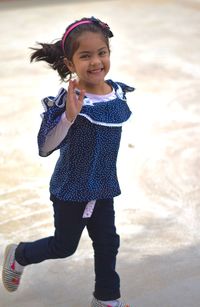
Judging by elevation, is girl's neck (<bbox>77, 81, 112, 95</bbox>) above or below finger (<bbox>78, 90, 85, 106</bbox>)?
below

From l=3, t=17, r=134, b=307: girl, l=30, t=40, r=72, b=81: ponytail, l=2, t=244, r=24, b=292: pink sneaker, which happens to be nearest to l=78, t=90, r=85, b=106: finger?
l=3, t=17, r=134, b=307: girl

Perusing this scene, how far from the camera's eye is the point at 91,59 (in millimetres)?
2256

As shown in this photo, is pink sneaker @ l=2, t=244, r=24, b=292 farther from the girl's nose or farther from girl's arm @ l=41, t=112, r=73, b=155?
the girl's nose

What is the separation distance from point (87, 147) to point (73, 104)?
0.21 m

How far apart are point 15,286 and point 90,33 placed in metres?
1.10

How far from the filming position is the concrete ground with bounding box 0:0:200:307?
9.18 feet

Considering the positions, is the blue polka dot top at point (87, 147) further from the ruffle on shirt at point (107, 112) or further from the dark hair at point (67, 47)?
the dark hair at point (67, 47)

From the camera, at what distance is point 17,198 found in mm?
3545

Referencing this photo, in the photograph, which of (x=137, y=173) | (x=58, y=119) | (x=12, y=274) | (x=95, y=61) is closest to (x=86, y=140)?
(x=58, y=119)

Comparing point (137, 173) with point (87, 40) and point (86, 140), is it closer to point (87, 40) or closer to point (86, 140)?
point (86, 140)

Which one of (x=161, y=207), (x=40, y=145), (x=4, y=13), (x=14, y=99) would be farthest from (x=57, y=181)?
(x=4, y=13)

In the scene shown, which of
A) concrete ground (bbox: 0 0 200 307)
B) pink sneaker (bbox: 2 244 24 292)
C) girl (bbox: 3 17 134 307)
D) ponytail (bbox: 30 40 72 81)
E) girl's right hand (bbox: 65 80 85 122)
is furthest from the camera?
concrete ground (bbox: 0 0 200 307)

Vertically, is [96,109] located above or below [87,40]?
below

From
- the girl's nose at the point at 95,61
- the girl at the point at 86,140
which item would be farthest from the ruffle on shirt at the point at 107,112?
the girl's nose at the point at 95,61
